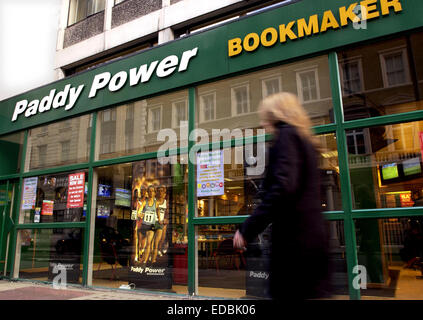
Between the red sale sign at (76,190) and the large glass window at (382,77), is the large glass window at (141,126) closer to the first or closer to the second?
the red sale sign at (76,190)

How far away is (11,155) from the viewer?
31.7 feet

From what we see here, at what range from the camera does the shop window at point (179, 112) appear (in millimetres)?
6824

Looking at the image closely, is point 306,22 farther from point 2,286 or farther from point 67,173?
point 2,286

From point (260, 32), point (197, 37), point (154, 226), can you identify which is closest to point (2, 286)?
point (154, 226)

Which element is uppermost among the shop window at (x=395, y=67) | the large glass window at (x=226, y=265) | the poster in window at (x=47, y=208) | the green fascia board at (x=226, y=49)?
the green fascia board at (x=226, y=49)

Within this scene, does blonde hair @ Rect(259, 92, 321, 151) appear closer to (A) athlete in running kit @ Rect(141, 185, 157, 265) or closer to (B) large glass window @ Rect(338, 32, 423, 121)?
(B) large glass window @ Rect(338, 32, 423, 121)

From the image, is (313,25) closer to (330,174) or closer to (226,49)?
(226,49)

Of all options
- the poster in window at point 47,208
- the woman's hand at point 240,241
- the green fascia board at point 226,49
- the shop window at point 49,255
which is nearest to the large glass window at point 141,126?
the green fascia board at point 226,49

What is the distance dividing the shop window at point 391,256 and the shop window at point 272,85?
8.68ft

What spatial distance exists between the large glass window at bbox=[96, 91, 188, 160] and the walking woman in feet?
15.1

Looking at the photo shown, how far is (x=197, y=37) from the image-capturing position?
21.5 ft

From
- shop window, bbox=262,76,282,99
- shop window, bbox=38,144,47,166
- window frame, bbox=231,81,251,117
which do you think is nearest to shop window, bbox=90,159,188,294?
window frame, bbox=231,81,251,117

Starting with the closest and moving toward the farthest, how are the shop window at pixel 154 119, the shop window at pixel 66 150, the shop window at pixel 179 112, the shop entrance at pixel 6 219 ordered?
the shop window at pixel 179 112
the shop window at pixel 154 119
the shop window at pixel 66 150
the shop entrance at pixel 6 219
